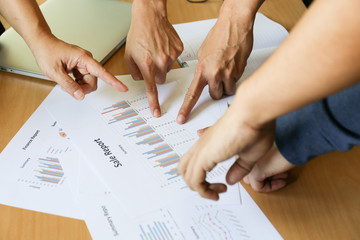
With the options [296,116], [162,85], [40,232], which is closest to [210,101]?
[162,85]

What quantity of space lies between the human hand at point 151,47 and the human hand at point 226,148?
10.8 inches

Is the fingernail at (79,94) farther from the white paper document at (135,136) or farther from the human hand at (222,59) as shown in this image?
the human hand at (222,59)

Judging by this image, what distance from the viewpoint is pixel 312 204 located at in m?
0.62

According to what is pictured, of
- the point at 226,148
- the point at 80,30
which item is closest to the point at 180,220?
the point at 226,148

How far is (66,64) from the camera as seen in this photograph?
0.80 metres


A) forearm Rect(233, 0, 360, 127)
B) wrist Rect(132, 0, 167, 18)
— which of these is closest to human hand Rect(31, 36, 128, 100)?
wrist Rect(132, 0, 167, 18)

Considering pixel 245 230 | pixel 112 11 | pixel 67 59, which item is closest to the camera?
pixel 245 230

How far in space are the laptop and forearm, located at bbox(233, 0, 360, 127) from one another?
2.02 ft

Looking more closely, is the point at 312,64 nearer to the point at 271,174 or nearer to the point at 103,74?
the point at 271,174

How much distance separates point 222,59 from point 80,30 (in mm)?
463

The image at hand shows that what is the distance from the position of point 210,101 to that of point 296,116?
0.87 ft

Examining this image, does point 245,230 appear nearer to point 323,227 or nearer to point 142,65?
point 323,227

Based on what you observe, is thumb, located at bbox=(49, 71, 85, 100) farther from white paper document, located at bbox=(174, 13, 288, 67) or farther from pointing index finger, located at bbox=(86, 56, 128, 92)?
white paper document, located at bbox=(174, 13, 288, 67)

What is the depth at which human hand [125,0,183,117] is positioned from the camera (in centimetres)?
81
